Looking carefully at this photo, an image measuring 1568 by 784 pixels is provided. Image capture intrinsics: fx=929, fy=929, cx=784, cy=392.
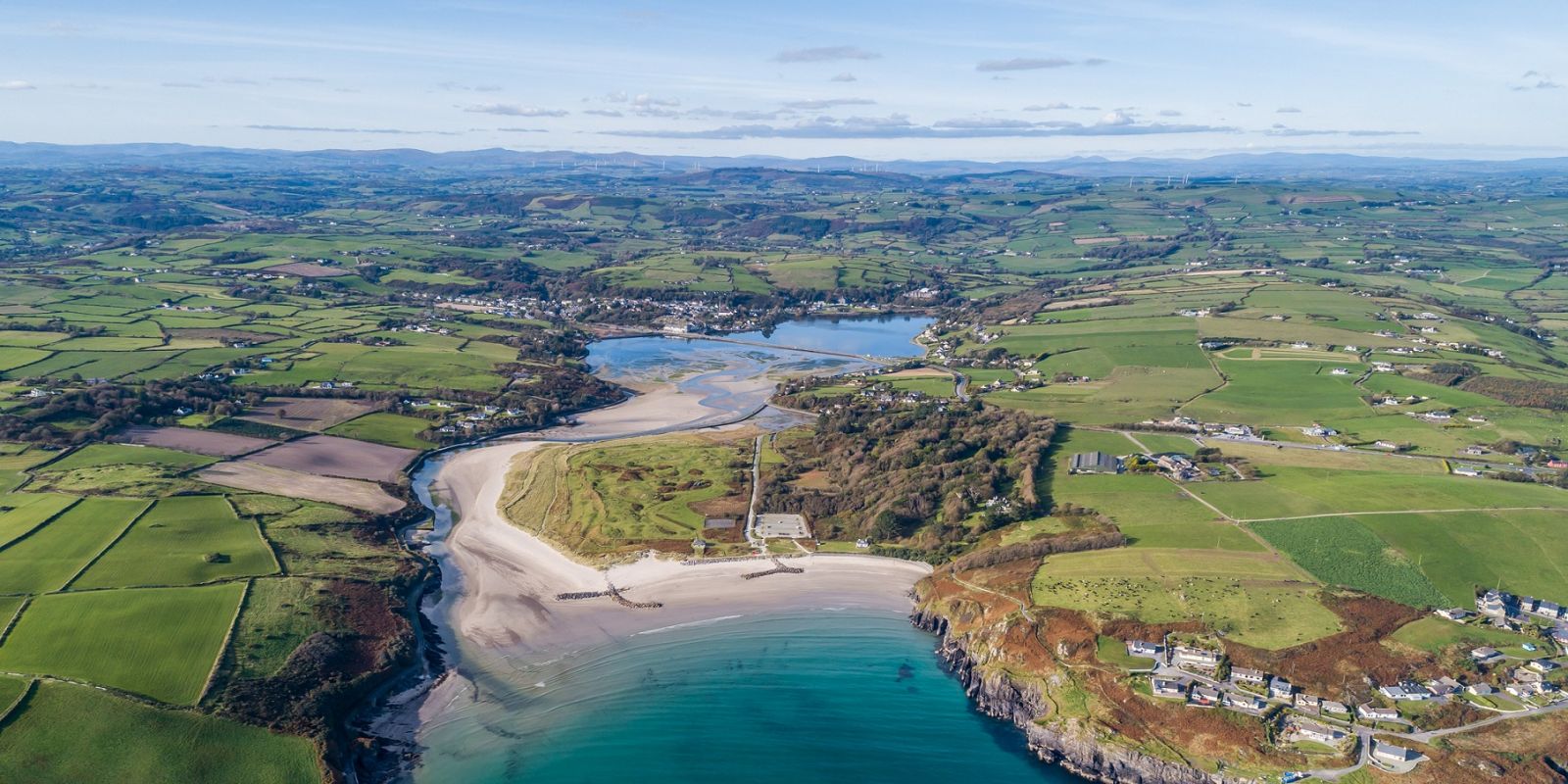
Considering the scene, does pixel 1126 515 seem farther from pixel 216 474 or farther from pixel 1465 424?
pixel 216 474

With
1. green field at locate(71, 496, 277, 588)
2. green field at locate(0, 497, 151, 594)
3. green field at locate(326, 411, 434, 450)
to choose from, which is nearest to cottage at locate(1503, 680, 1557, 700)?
green field at locate(71, 496, 277, 588)

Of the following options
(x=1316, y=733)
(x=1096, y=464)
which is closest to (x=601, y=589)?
(x=1096, y=464)

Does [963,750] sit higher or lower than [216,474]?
lower

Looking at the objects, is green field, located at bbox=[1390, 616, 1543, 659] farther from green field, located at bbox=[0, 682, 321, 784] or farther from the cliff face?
green field, located at bbox=[0, 682, 321, 784]

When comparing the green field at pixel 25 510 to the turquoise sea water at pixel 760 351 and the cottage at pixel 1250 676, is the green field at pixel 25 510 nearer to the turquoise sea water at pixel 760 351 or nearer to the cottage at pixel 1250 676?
the turquoise sea water at pixel 760 351

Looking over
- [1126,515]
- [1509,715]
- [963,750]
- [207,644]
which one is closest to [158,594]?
[207,644]

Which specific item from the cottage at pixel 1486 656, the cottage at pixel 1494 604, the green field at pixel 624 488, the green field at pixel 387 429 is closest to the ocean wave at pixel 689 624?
the green field at pixel 624 488

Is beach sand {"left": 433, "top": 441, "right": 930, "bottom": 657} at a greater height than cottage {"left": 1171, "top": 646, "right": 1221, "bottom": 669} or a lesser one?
lesser
